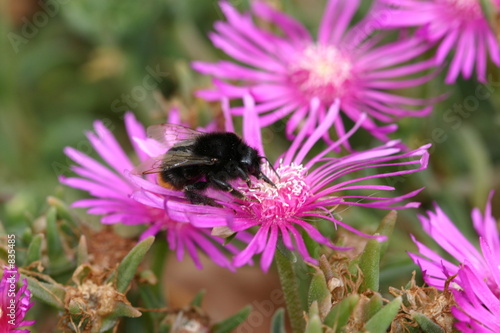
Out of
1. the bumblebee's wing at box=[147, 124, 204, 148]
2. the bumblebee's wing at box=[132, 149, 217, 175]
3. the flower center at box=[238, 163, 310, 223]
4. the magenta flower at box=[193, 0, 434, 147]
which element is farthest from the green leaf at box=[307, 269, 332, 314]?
the magenta flower at box=[193, 0, 434, 147]

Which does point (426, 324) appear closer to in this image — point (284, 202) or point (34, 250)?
point (284, 202)

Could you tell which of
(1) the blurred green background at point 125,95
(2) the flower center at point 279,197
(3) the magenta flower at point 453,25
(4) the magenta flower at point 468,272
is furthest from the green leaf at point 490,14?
(2) the flower center at point 279,197

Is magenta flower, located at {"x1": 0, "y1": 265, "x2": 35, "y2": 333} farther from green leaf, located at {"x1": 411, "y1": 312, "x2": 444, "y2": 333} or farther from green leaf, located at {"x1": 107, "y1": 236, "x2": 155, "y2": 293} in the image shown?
green leaf, located at {"x1": 411, "y1": 312, "x2": 444, "y2": 333}

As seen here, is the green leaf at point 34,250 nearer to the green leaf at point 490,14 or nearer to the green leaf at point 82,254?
the green leaf at point 82,254

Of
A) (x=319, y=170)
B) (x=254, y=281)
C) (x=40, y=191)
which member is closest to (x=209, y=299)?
(x=254, y=281)

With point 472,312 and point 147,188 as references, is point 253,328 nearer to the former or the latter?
point 147,188
